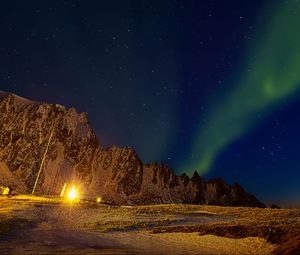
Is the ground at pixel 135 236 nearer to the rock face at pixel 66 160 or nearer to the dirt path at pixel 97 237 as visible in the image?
the dirt path at pixel 97 237

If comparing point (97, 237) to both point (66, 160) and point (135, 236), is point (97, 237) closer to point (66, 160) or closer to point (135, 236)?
point (135, 236)

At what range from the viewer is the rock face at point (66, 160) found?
4690 inches

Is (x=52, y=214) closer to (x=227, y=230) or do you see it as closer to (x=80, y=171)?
(x=227, y=230)

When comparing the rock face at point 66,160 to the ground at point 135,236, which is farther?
the rock face at point 66,160

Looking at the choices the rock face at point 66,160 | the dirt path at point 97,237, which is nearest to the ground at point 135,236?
the dirt path at point 97,237

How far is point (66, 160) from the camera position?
142m

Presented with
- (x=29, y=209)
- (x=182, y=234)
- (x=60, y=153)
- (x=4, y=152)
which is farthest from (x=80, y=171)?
(x=182, y=234)

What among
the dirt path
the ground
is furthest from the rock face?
the ground

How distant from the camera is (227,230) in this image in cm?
2016

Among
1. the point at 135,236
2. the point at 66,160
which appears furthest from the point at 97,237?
the point at 66,160

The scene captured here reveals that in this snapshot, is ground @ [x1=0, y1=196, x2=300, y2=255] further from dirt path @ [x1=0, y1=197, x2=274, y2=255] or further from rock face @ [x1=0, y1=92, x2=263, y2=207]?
rock face @ [x1=0, y1=92, x2=263, y2=207]

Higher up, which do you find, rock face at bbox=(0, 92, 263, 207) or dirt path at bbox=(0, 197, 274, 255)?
rock face at bbox=(0, 92, 263, 207)

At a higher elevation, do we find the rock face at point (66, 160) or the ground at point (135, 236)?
the rock face at point (66, 160)

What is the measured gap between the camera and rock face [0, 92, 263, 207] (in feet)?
391
